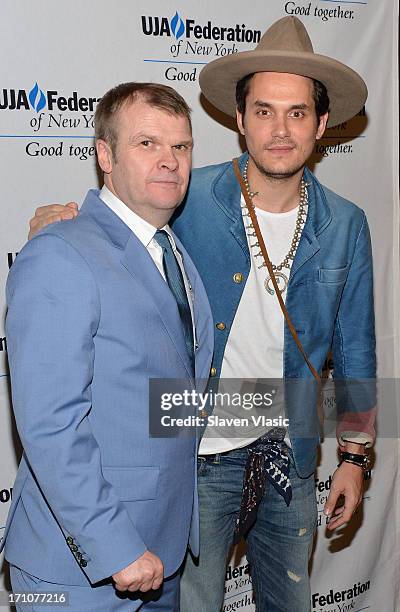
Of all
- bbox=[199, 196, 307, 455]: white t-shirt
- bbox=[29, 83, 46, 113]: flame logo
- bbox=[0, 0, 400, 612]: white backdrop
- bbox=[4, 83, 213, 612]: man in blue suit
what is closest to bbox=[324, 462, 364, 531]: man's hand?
bbox=[199, 196, 307, 455]: white t-shirt

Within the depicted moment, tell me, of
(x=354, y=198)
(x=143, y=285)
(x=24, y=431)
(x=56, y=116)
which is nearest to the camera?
(x=24, y=431)

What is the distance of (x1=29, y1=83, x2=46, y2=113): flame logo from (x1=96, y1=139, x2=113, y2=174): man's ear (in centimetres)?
64

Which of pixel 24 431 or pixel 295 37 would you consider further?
pixel 295 37

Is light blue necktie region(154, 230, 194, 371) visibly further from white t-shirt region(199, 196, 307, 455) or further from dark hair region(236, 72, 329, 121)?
dark hair region(236, 72, 329, 121)

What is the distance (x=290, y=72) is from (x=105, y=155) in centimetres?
62

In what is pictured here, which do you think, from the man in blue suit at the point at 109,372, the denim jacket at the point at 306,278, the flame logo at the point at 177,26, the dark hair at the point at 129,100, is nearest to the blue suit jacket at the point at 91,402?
the man in blue suit at the point at 109,372

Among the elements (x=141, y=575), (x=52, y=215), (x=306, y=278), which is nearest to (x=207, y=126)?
(x=306, y=278)

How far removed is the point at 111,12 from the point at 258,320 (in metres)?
0.99

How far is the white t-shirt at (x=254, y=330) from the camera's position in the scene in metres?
2.13

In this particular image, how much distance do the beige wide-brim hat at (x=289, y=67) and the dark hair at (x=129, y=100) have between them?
0.43 m

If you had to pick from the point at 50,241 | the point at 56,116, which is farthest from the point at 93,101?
the point at 50,241

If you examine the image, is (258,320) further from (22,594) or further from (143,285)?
(22,594)

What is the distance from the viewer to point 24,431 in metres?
1.52

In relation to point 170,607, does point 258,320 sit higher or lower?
higher
